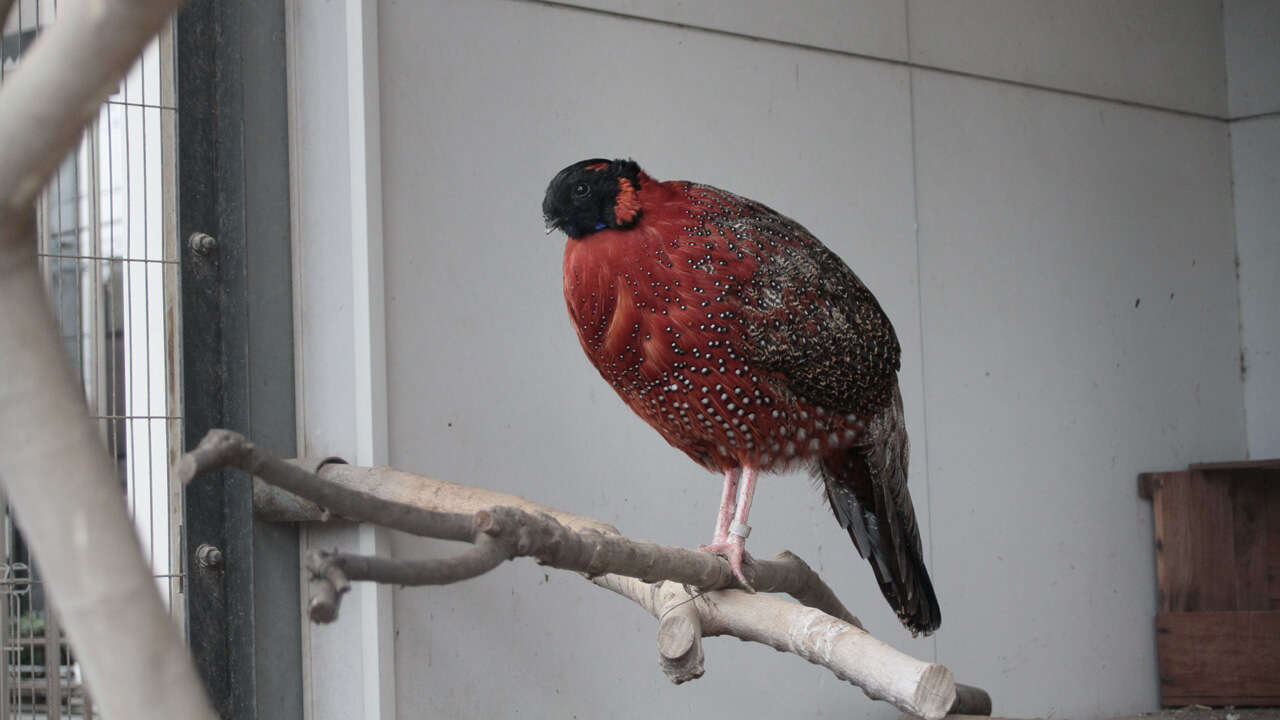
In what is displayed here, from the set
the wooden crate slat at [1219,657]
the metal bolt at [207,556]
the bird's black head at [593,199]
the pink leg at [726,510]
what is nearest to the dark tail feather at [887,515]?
the pink leg at [726,510]

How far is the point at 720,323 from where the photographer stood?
2109 millimetres

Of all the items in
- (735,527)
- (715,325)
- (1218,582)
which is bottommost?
(1218,582)

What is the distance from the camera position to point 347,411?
2.96 m

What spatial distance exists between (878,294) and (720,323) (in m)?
1.81

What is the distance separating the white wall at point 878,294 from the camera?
10.3 ft

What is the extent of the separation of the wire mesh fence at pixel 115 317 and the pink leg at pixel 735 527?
134 centimetres

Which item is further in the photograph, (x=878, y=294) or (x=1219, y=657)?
(x=1219, y=657)

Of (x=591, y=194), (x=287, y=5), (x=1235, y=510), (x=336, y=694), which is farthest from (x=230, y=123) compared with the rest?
(x=1235, y=510)

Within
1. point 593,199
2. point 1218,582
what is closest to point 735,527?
point 593,199

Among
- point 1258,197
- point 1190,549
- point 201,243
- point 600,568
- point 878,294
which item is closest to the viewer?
point 600,568

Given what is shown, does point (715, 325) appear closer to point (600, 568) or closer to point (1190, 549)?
point (600, 568)

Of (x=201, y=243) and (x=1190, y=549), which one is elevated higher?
(x=201, y=243)

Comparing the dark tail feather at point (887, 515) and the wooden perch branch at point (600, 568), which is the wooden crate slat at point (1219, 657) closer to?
the wooden perch branch at point (600, 568)

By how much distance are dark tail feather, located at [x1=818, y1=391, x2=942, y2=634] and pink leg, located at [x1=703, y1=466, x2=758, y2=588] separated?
0.89 ft
